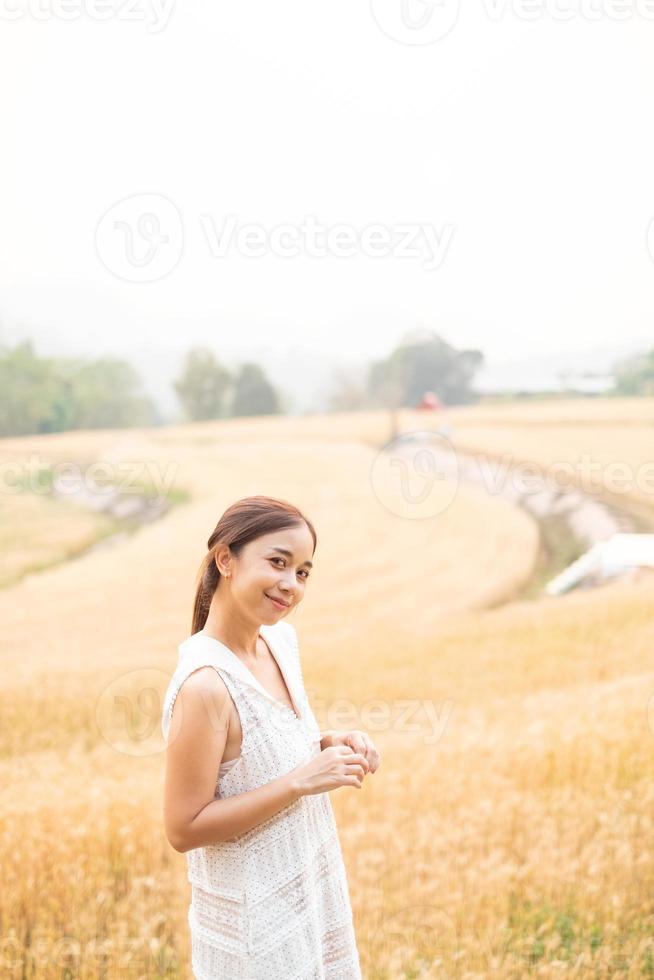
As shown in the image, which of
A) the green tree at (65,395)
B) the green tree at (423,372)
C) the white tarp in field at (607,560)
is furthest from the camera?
the white tarp in field at (607,560)

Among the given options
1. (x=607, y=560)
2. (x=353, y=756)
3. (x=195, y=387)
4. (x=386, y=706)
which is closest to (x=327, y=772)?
(x=353, y=756)

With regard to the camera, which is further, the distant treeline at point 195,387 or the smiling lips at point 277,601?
the distant treeline at point 195,387

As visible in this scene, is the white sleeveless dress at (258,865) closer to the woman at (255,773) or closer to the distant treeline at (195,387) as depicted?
the woman at (255,773)

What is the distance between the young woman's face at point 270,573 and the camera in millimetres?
1450

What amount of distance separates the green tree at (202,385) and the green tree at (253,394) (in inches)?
1.3

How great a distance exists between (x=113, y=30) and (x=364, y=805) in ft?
6.85

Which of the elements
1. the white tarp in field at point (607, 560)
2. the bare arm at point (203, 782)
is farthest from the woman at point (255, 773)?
the white tarp in field at point (607, 560)

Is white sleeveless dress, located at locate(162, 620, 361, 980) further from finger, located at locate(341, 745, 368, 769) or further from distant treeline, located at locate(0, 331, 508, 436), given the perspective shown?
distant treeline, located at locate(0, 331, 508, 436)

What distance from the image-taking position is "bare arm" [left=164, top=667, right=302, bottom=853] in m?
1.33

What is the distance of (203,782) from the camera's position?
1349 mm

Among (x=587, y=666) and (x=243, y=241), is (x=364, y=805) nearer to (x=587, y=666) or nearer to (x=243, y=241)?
(x=587, y=666)

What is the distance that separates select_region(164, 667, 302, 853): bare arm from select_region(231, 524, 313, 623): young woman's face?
12 cm

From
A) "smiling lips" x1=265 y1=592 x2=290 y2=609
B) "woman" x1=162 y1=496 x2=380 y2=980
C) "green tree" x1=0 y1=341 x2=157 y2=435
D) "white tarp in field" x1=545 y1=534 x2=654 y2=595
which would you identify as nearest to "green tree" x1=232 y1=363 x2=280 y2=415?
"green tree" x1=0 y1=341 x2=157 y2=435

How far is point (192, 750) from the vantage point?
1328 millimetres
